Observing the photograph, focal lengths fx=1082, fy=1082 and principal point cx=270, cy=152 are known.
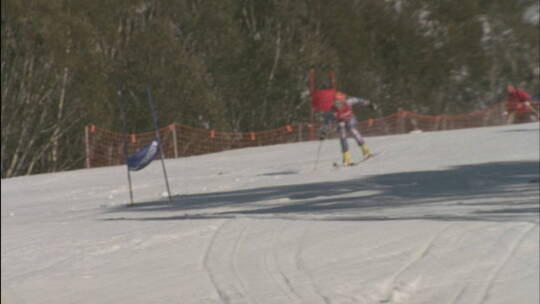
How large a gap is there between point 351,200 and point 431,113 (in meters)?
43.2

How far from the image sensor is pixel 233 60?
4322cm

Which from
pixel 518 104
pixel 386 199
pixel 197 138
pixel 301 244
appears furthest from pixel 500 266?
pixel 197 138

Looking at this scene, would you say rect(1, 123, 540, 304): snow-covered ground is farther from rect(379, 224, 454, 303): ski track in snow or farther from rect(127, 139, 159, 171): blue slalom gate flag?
rect(127, 139, 159, 171): blue slalom gate flag

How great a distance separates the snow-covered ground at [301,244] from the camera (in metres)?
6.54

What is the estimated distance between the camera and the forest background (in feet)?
115

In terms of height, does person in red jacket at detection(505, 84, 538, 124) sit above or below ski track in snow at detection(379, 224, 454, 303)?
above

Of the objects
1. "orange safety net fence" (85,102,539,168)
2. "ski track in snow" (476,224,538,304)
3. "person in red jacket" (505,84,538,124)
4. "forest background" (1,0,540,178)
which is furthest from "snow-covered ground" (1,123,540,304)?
"forest background" (1,0,540,178)

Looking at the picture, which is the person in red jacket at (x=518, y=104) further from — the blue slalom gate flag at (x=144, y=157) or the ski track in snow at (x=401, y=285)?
the ski track in snow at (x=401, y=285)

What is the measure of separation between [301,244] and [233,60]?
115ft

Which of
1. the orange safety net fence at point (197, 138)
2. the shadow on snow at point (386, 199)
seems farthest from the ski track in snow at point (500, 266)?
the orange safety net fence at point (197, 138)

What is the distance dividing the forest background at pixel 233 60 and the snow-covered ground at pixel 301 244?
1863cm

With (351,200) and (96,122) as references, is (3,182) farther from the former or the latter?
(351,200)

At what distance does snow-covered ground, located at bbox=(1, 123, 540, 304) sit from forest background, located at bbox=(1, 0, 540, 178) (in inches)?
733

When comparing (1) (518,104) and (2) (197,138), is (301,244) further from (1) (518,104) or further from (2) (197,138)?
(2) (197,138)
